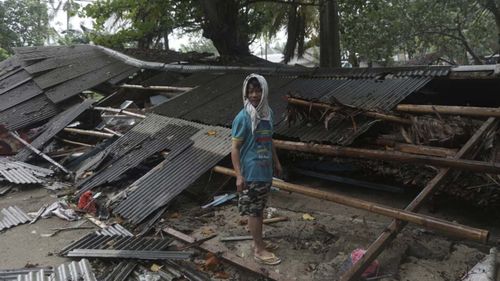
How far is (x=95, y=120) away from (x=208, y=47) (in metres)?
35.4

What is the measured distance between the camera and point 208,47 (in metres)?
43.2

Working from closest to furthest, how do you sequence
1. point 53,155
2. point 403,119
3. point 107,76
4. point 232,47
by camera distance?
point 403,119, point 53,155, point 107,76, point 232,47

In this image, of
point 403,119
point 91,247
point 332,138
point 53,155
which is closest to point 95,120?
point 53,155

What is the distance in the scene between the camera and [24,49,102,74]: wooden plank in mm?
11820

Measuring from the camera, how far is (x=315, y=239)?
4.07 metres

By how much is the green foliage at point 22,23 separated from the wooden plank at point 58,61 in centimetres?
1608

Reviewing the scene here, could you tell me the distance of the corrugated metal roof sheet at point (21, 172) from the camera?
6754 mm

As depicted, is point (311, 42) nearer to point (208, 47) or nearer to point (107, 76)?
point (107, 76)

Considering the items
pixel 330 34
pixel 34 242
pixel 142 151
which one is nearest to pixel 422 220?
pixel 34 242

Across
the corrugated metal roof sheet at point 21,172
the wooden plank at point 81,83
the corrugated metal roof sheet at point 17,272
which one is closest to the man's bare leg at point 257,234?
the corrugated metal roof sheet at point 17,272

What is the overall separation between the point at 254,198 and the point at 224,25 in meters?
8.81

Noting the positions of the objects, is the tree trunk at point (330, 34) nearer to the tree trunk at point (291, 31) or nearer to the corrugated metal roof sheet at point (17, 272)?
the tree trunk at point (291, 31)

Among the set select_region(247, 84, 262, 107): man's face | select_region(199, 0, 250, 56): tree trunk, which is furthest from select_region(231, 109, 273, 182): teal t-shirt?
select_region(199, 0, 250, 56): tree trunk

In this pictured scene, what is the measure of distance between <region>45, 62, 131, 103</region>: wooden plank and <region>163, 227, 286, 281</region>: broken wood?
22.9 ft
